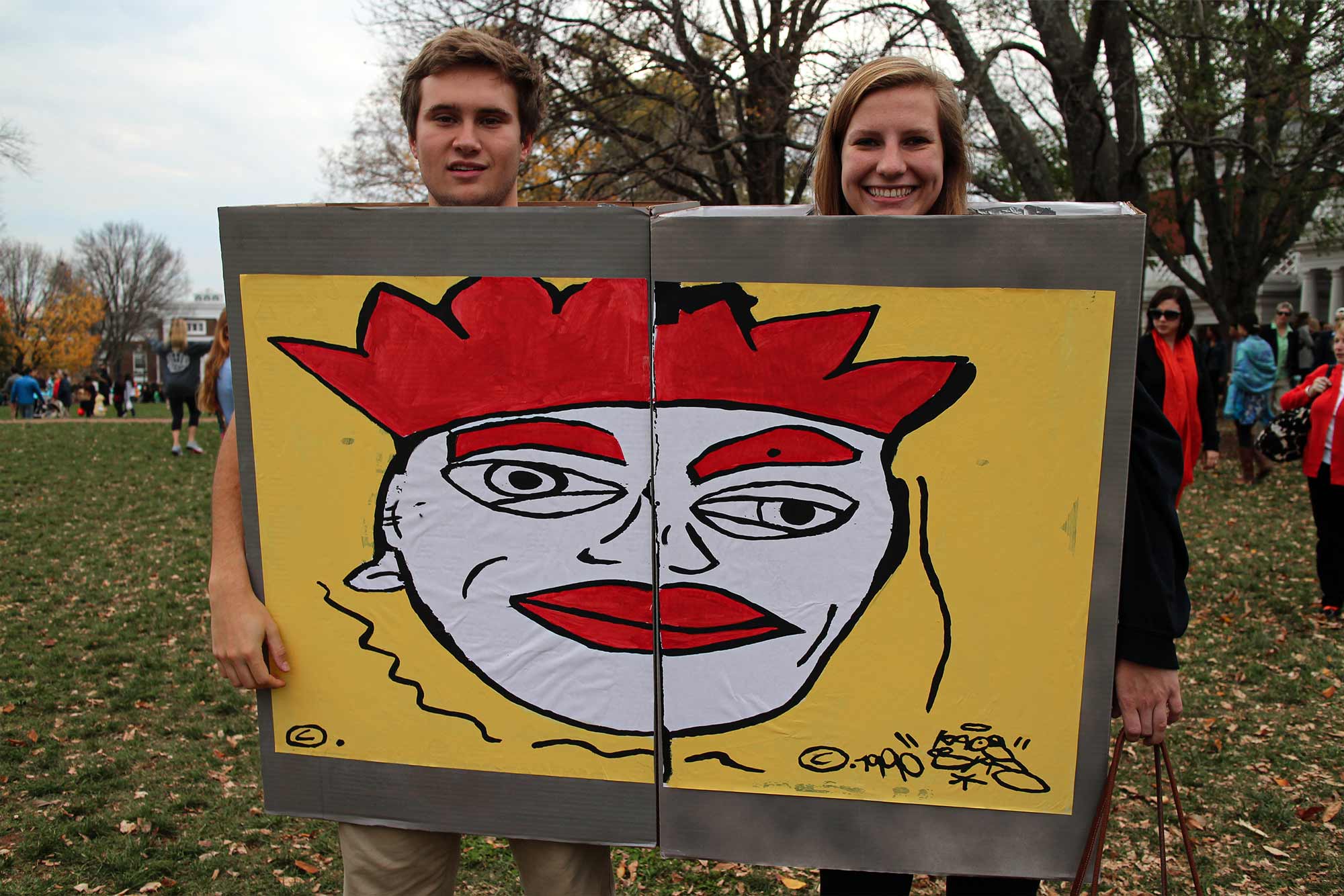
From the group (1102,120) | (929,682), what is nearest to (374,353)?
(929,682)

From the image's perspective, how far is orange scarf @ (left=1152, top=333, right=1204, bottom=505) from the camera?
6.29 metres

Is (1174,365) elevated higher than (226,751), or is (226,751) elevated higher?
(1174,365)

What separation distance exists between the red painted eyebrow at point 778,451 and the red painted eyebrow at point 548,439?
0.54 feet

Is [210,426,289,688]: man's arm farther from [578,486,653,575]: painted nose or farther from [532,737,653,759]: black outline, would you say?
[578,486,653,575]: painted nose

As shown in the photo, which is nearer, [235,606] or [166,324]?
[235,606]

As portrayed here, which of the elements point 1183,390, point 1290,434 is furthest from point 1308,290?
point 1183,390

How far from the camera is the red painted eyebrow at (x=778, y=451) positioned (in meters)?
1.60

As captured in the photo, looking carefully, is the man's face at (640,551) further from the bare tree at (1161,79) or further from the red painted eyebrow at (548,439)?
the bare tree at (1161,79)

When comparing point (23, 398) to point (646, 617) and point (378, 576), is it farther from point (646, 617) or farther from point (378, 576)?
point (646, 617)

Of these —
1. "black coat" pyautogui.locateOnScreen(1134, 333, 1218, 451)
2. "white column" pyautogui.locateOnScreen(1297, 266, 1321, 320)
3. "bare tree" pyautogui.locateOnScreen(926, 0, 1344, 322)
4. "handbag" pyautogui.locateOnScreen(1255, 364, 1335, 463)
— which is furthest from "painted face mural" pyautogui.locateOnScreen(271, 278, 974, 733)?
"white column" pyautogui.locateOnScreen(1297, 266, 1321, 320)

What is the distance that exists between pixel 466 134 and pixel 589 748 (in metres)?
1.22

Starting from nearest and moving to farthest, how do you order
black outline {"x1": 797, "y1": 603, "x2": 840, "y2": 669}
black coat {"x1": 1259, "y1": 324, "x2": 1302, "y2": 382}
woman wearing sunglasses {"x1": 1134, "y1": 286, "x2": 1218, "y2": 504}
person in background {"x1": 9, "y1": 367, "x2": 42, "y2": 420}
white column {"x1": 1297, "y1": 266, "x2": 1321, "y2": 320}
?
black outline {"x1": 797, "y1": 603, "x2": 840, "y2": 669}
woman wearing sunglasses {"x1": 1134, "y1": 286, "x2": 1218, "y2": 504}
black coat {"x1": 1259, "y1": 324, "x2": 1302, "y2": 382}
person in background {"x1": 9, "y1": 367, "x2": 42, "y2": 420}
white column {"x1": 1297, "y1": 266, "x2": 1321, "y2": 320}

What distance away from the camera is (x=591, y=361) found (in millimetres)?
1633

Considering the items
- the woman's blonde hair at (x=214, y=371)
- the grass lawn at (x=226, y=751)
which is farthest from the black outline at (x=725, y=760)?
the woman's blonde hair at (x=214, y=371)
